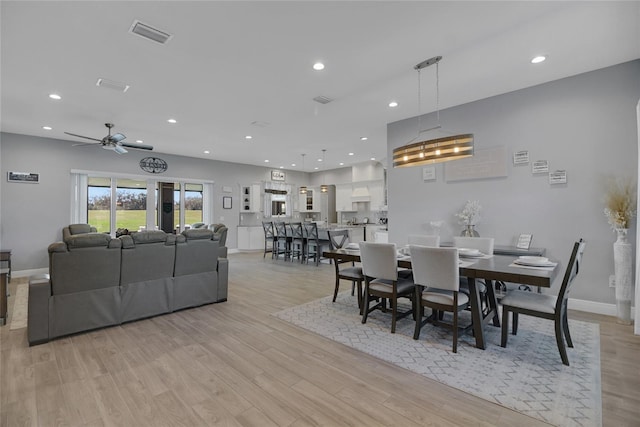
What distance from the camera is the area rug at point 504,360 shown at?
1965mm

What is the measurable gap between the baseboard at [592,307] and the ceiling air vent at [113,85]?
6.59m

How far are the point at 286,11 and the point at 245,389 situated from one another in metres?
3.06

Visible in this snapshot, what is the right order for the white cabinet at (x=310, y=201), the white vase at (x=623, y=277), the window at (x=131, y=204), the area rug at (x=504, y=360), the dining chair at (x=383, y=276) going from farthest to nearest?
the white cabinet at (x=310, y=201)
the window at (x=131, y=204)
the white vase at (x=623, y=277)
the dining chair at (x=383, y=276)
the area rug at (x=504, y=360)

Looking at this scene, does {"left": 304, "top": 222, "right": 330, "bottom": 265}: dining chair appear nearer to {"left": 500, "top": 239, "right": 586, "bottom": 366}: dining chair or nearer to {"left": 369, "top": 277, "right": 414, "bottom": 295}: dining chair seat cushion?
{"left": 369, "top": 277, "right": 414, "bottom": 295}: dining chair seat cushion

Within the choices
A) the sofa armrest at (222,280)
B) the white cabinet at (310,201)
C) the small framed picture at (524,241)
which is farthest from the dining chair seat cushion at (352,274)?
the white cabinet at (310,201)

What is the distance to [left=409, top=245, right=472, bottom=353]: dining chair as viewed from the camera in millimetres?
2682

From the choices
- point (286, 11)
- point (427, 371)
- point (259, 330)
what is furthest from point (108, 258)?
point (427, 371)

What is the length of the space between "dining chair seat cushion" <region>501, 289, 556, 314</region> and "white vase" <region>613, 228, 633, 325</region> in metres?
1.40

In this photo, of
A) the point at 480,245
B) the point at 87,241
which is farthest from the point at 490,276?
the point at 87,241

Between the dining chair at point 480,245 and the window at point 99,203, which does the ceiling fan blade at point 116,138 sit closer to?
the window at point 99,203

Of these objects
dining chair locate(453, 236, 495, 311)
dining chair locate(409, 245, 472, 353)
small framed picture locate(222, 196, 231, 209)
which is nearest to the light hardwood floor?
dining chair locate(409, 245, 472, 353)

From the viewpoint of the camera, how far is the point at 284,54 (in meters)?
3.20

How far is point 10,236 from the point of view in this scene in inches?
238

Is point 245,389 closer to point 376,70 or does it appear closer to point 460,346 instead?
point 460,346
